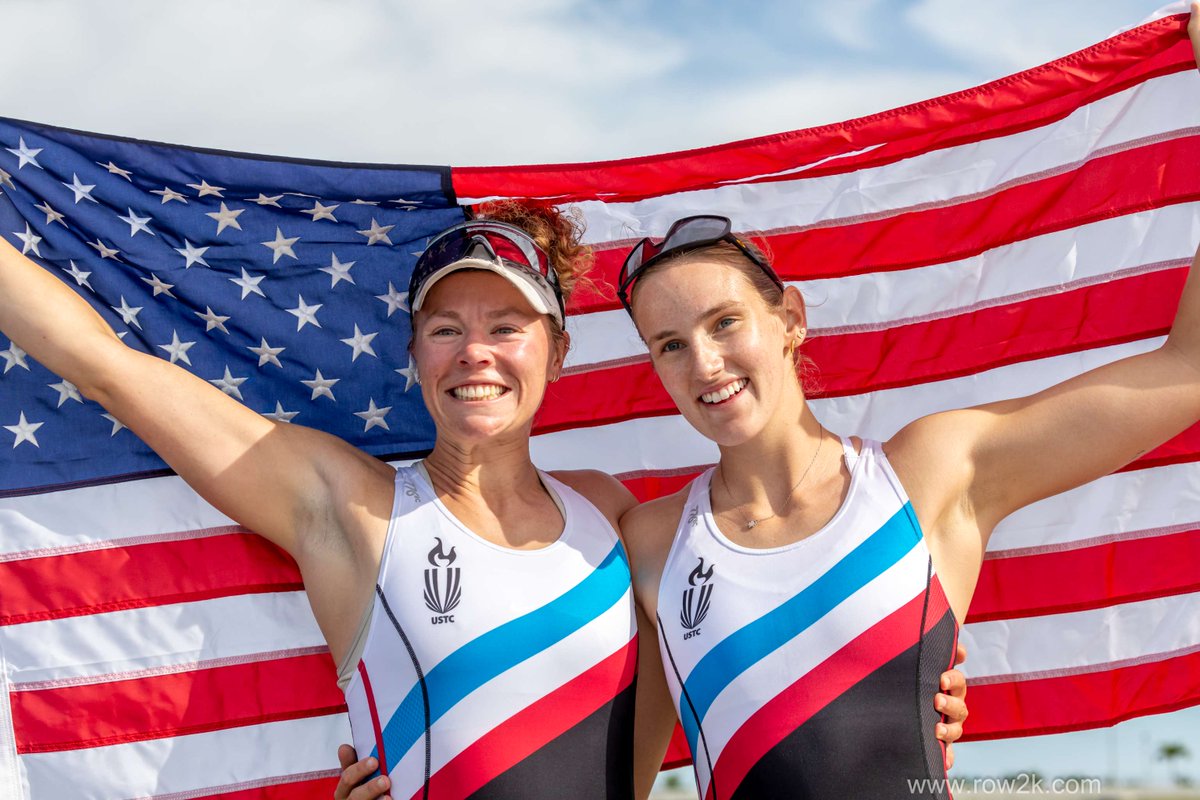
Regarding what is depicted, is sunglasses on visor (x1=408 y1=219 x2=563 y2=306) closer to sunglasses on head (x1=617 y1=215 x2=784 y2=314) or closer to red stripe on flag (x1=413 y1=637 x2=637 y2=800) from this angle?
sunglasses on head (x1=617 y1=215 x2=784 y2=314)

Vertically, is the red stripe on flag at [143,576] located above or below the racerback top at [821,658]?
above

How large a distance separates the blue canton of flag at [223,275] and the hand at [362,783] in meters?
1.72

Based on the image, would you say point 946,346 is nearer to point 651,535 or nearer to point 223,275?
point 651,535

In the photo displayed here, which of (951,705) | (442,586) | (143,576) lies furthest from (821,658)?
(143,576)

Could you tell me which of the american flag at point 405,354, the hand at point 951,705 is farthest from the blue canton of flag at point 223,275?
the hand at point 951,705

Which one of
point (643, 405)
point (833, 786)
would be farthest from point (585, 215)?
point (833, 786)

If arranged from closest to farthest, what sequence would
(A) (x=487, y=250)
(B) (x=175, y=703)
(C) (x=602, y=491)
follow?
1. (A) (x=487, y=250)
2. (C) (x=602, y=491)
3. (B) (x=175, y=703)

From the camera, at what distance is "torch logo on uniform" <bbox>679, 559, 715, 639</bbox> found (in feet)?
13.9

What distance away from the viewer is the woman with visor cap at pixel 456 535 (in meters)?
4.18

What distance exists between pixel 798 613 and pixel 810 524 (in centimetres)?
37

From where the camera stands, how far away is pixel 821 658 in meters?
4.05

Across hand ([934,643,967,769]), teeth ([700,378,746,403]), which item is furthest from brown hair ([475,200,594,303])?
hand ([934,643,967,769])

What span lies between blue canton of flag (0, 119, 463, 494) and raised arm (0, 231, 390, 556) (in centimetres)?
64
